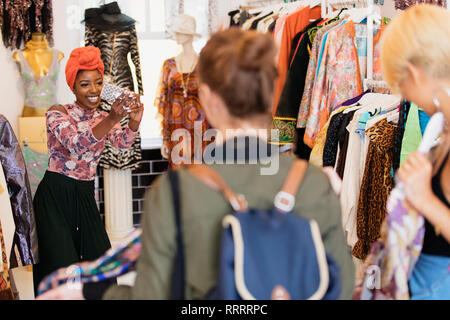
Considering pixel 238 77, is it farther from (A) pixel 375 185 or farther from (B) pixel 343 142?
(B) pixel 343 142

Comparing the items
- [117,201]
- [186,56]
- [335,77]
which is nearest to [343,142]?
[335,77]

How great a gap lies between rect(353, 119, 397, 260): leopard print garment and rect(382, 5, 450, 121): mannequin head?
105cm

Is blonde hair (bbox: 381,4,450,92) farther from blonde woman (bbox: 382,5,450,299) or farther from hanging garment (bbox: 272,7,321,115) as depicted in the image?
hanging garment (bbox: 272,7,321,115)

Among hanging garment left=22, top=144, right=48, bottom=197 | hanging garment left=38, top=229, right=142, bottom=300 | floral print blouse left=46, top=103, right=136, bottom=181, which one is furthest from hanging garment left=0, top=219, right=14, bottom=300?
hanging garment left=22, top=144, right=48, bottom=197

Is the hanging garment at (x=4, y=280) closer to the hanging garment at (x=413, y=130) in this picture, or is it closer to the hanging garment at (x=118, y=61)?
the hanging garment at (x=413, y=130)

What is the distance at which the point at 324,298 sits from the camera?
3.43ft

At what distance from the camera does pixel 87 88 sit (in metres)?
2.55

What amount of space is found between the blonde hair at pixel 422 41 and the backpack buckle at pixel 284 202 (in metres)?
0.44

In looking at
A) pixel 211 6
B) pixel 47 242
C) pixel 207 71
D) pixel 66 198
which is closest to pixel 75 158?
pixel 66 198

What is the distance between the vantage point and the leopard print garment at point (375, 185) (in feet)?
7.46

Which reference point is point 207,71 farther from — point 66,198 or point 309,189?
point 66,198

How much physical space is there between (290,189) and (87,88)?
1.74 metres

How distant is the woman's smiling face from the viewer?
2553 mm

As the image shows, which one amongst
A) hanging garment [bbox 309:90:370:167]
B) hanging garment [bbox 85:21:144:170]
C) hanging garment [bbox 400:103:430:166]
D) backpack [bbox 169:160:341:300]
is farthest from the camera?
hanging garment [bbox 85:21:144:170]
